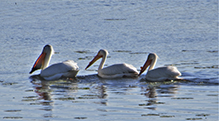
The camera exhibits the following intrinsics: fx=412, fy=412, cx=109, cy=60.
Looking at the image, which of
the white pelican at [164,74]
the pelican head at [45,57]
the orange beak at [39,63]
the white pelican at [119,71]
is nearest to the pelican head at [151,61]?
the white pelican at [119,71]

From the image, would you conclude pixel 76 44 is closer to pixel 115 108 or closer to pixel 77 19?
pixel 77 19

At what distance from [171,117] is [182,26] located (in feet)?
37.6

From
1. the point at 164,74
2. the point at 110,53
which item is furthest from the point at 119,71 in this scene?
the point at 110,53

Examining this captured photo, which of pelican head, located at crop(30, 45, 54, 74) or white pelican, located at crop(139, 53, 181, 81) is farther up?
pelican head, located at crop(30, 45, 54, 74)

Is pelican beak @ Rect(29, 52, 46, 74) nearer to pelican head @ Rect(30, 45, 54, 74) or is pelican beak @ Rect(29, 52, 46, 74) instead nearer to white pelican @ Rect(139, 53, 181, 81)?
pelican head @ Rect(30, 45, 54, 74)

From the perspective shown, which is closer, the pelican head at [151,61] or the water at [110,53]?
the water at [110,53]

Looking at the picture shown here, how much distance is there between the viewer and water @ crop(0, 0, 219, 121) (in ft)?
20.5

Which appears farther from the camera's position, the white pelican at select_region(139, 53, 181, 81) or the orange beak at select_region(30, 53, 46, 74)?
the orange beak at select_region(30, 53, 46, 74)

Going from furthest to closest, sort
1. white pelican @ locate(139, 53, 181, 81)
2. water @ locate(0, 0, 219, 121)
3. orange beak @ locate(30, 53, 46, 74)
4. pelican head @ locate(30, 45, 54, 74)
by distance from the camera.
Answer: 1. pelican head @ locate(30, 45, 54, 74)
2. orange beak @ locate(30, 53, 46, 74)
3. white pelican @ locate(139, 53, 181, 81)
4. water @ locate(0, 0, 219, 121)

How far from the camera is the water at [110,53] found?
6244 mm

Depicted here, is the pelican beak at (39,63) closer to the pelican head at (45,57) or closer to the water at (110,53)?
the pelican head at (45,57)

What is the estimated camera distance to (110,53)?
12.3 m

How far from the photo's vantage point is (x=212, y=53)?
11969mm

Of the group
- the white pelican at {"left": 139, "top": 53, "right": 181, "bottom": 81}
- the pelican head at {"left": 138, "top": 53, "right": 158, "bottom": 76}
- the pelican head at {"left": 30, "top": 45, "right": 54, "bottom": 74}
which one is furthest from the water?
the pelican head at {"left": 30, "top": 45, "right": 54, "bottom": 74}
